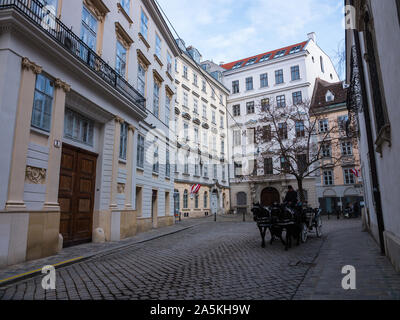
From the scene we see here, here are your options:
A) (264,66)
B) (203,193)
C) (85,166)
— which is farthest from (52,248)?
(264,66)

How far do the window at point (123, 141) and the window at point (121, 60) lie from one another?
2674 millimetres

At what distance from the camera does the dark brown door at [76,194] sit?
35.2 ft

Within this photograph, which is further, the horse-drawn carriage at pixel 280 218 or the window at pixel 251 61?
the window at pixel 251 61

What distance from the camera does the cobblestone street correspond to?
4.70 metres

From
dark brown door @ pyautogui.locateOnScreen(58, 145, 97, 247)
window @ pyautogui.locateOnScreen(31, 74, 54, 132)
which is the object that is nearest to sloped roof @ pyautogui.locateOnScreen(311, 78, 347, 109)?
dark brown door @ pyautogui.locateOnScreen(58, 145, 97, 247)

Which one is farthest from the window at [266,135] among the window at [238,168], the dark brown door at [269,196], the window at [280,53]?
the window at [280,53]

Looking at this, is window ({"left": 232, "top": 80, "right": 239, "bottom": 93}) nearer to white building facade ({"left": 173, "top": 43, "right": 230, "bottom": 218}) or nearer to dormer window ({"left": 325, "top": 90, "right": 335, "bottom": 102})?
white building facade ({"left": 173, "top": 43, "right": 230, "bottom": 218})

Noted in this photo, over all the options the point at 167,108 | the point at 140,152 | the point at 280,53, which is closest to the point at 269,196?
the point at 280,53

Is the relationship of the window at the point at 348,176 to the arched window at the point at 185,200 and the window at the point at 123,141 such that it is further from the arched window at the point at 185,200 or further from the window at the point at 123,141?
the window at the point at 123,141

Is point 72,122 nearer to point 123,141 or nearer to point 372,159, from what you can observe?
point 123,141

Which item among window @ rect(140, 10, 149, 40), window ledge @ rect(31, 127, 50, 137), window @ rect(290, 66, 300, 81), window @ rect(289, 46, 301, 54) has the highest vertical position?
window @ rect(289, 46, 301, 54)

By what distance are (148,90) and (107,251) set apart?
11.2m
